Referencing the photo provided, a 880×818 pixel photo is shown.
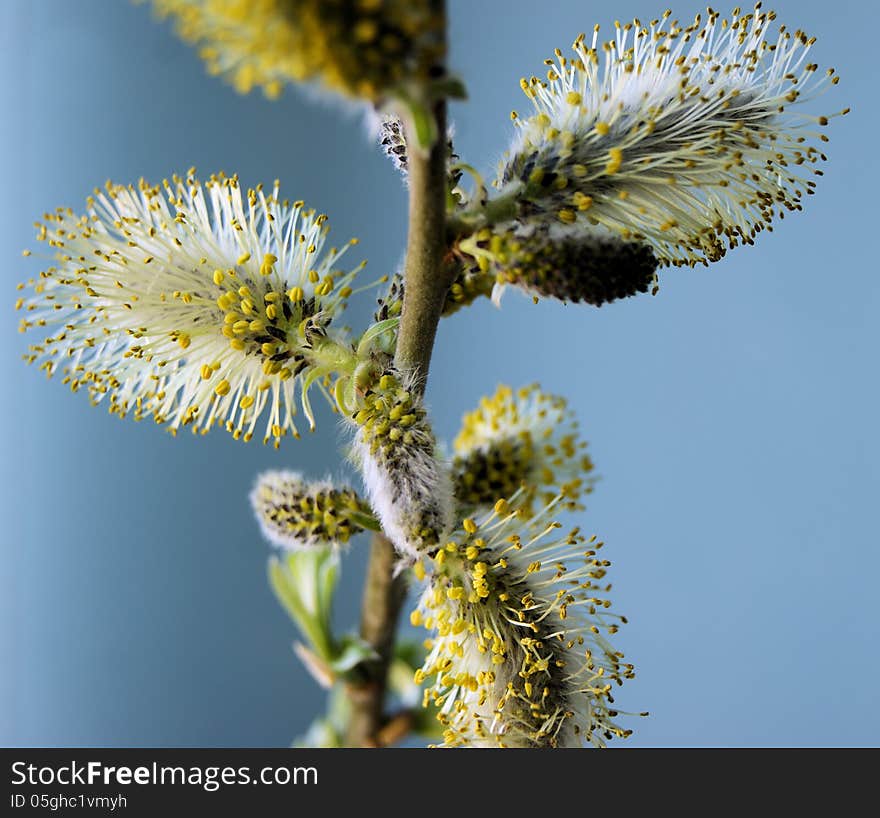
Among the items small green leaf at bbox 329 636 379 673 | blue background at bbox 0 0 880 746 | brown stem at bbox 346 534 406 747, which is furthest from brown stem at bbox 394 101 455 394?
blue background at bbox 0 0 880 746

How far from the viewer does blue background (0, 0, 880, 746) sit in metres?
1.27

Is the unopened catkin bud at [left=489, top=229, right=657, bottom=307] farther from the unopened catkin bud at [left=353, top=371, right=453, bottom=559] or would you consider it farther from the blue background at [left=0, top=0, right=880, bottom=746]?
the blue background at [left=0, top=0, right=880, bottom=746]

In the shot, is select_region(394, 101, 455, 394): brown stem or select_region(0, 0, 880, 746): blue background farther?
select_region(0, 0, 880, 746): blue background

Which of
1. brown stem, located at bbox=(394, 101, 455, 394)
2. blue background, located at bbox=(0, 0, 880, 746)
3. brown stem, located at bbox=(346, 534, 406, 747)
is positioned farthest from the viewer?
blue background, located at bbox=(0, 0, 880, 746)

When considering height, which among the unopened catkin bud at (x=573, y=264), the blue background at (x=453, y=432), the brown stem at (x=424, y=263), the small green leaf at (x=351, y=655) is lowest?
the small green leaf at (x=351, y=655)

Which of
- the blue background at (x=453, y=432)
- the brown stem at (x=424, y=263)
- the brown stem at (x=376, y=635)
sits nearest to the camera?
the brown stem at (x=424, y=263)

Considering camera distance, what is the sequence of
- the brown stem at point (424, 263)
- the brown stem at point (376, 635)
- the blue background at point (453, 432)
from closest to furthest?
the brown stem at point (424, 263), the brown stem at point (376, 635), the blue background at point (453, 432)

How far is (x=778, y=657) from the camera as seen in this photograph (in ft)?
4.76

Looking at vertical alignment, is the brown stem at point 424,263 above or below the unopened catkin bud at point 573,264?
above

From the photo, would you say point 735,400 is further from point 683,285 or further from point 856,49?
point 856,49

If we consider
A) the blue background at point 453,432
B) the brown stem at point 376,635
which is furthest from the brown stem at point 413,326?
the blue background at point 453,432

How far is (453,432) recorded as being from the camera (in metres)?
1.61

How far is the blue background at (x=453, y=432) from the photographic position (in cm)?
127

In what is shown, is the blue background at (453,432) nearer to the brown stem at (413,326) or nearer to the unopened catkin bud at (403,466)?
the brown stem at (413,326)
